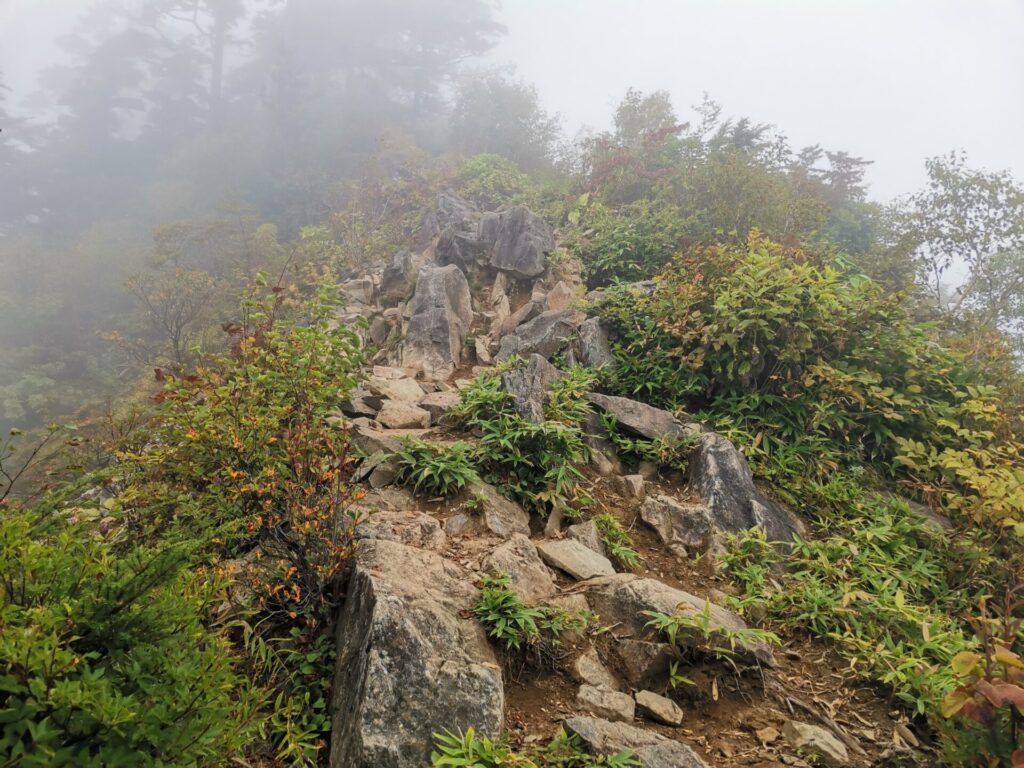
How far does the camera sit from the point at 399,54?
4434 centimetres

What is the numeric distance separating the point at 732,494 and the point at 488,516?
111 inches

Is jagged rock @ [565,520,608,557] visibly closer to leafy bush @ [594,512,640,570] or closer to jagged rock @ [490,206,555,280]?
leafy bush @ [594,512,640,570]

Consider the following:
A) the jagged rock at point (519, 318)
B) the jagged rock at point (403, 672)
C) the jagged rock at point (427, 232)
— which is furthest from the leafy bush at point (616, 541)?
the jagged rock at point (427, 232)

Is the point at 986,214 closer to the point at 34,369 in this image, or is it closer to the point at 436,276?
the point at 436,276

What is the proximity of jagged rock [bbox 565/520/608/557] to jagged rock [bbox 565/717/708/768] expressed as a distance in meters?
1.84

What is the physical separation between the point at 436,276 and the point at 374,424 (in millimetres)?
5809

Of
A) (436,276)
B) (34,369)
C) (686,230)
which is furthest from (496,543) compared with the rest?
(34,369)

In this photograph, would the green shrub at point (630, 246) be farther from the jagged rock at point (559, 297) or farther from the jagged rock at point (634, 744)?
the jagged rock at point (634, 744)

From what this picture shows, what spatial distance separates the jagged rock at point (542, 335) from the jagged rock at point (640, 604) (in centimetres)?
484

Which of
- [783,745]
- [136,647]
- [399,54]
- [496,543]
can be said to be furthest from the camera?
[399,54]

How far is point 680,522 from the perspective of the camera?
17.1ft

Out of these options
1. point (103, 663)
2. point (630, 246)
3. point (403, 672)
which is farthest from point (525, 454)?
point (630, 246)

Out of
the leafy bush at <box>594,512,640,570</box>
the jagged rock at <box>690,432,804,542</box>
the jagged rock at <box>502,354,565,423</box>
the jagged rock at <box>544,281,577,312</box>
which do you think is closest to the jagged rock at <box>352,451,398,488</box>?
the jagged rock at <box>502,354,565,423</box>

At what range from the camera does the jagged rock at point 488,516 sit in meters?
4.55
